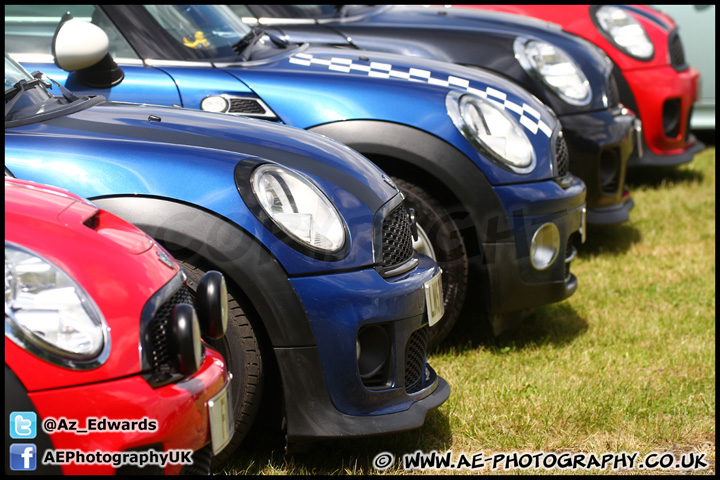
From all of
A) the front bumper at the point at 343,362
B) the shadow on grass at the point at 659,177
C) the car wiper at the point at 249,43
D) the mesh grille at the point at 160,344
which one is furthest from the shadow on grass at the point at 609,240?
the mesh grille at the point at 160,344

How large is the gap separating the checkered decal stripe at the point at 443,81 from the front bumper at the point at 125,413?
2187 mm

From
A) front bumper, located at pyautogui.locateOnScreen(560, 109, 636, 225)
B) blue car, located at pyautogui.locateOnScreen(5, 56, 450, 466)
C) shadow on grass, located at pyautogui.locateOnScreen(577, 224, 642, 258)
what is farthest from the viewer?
shadow on grass, located at pyautogui.locateOnScreen(577, 224, 642, 258)

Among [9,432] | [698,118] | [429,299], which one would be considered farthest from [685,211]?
[9,432]

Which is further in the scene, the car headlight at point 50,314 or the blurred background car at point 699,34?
the blurred background car at point 699,34

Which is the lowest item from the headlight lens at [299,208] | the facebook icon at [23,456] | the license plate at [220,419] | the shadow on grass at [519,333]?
the shadow on grass at [519,333]

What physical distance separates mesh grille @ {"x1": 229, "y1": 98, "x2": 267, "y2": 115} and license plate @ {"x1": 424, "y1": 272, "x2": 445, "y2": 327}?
115cm

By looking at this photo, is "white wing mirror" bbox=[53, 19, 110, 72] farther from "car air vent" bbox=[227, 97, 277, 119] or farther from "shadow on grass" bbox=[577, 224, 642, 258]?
"shadow on grass" bbox=[577, 224, 642, 258]

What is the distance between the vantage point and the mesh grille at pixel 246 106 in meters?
3.46

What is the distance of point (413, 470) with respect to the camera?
2.69 metres

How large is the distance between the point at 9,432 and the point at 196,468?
434 mm

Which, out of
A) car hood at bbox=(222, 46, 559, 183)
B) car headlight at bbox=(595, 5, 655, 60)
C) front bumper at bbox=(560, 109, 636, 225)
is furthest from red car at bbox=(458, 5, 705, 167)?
car hood at bbox=(222, 46, 559, 183)

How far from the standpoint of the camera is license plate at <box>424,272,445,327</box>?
8.78 ft

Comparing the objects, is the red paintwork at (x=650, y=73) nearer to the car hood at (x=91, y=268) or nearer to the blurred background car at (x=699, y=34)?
the blurred background car at (x=699, y=34)

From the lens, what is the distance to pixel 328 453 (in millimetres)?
2734
